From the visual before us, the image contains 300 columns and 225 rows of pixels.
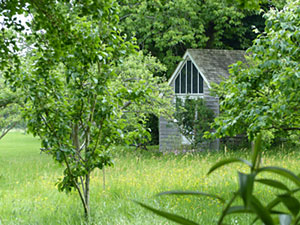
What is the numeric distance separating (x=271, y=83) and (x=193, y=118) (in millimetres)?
12433

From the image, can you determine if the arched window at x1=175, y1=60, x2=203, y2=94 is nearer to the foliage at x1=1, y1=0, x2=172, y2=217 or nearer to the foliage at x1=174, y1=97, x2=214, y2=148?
the foliage at x1=174, y1=97, x2=214, y2=148

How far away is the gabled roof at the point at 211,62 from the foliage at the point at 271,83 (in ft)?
37.9

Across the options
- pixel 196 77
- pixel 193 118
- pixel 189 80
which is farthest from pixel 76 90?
pixel 189 80

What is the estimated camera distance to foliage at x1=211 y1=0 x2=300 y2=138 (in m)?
5.21

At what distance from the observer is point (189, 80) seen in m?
19.2

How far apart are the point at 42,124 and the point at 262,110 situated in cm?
309

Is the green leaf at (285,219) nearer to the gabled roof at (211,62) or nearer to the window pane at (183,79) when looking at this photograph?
the gabled roof at (211,62)

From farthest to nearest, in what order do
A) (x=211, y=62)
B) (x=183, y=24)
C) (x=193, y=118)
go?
1. (x=183, y=24)
2. (x=211, y=62)
3. (x=193, y=118)

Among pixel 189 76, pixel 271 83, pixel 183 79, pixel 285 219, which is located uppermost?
pixel 189 76

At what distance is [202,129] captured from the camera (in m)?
17.4

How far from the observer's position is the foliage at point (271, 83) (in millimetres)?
5207

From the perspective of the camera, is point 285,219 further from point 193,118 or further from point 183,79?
point 183,79

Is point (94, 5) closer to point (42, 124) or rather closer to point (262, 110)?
point (42, 124)

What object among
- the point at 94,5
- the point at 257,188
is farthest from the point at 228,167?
the point at 94,5
